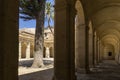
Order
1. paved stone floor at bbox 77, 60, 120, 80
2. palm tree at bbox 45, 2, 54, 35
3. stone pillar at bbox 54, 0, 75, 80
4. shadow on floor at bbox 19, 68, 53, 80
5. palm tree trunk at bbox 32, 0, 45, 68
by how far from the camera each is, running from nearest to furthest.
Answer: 1. stone pillar at bbox 54, 0, 75, 80
2. shadow on floor at bbox 19, 68, 53, 80
3. paved stone floor at bbox 77, 60, 120, 80
4. palm tree trunk at bbox 32, 0, 45, 68
5. palm tree at bbox 45, 2, 54, 35

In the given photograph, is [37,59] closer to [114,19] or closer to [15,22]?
[114,19]

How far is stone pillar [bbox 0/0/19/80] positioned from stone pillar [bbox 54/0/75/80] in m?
3.48

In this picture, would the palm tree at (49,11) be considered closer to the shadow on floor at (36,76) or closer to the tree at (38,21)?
the tree at (38,21)

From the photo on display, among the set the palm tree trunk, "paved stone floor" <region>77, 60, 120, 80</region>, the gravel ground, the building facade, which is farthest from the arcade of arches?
the building facade

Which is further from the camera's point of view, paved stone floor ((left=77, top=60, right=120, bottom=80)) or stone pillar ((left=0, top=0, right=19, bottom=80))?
paved stone floor ((left=77, top=60, right=120, bottom=80))

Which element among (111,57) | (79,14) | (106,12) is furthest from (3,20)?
(111,57)


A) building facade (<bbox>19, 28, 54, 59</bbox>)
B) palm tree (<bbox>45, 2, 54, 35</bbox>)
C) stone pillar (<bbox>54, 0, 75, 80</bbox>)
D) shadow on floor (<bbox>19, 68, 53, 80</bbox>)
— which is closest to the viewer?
stone pillar (<bbox>54, 0, 75, 80</bbox>)

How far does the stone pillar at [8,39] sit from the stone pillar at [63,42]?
3.48 meters

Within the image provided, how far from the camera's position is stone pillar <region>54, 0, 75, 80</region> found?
6926mm

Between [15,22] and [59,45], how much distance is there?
3.59 metres

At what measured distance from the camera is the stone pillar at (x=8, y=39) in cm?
333

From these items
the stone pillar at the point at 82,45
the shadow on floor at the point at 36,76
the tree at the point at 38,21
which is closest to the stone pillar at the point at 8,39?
the shadow on floor at the point at 36,76

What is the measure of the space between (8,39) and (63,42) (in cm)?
376

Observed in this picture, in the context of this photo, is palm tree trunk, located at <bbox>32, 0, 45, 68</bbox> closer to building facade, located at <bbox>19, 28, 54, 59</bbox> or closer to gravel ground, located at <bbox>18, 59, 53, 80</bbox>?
gravel ground, located at <bbox>18, 59, 53, 80</bbox>
